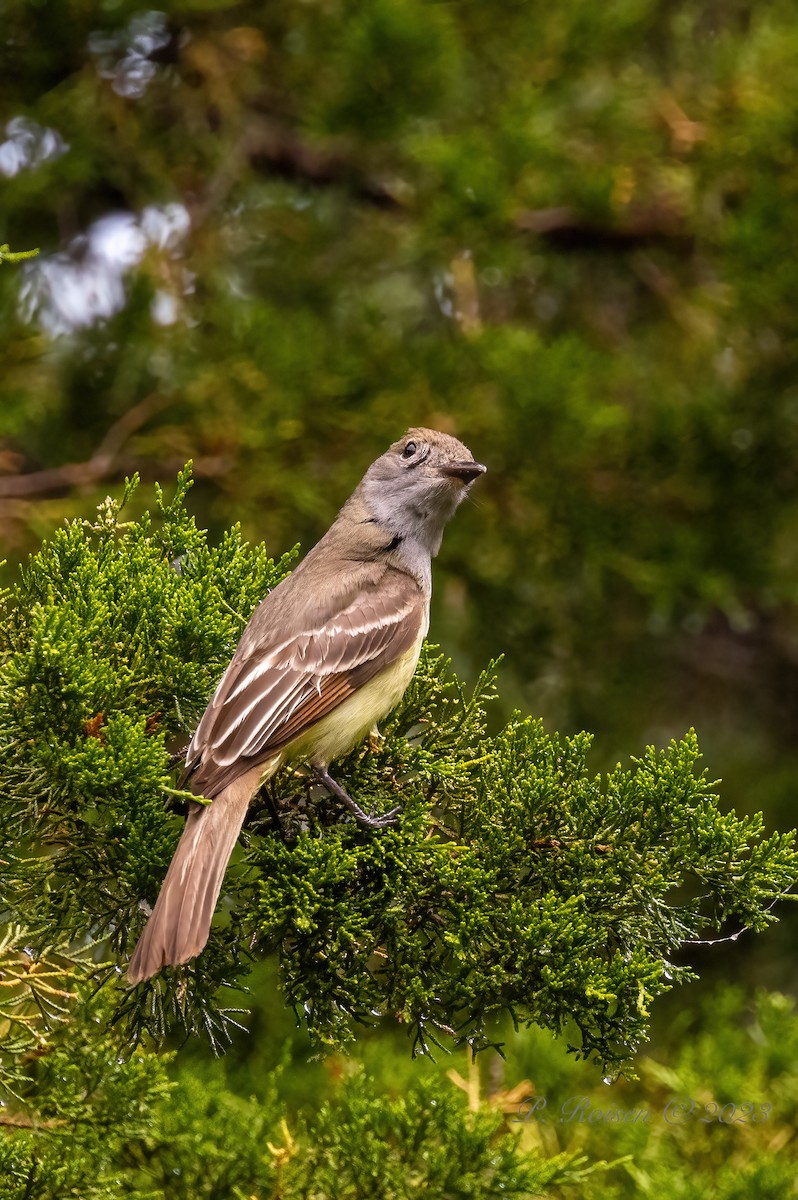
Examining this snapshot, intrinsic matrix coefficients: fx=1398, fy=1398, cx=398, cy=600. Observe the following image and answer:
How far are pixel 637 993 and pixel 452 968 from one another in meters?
0.44

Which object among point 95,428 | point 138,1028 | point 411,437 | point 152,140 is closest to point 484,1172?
point 138,1028

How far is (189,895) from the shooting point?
10.1 ft

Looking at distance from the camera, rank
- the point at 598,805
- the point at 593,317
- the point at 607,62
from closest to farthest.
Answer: the point at 598,805 → the point at 607,62 → the point at 593,317

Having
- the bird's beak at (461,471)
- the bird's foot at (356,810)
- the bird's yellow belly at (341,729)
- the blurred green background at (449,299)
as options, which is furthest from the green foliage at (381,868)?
the blurred green background at (449,299)

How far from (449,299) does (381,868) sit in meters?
4.85

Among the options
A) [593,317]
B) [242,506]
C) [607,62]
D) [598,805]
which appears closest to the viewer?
[598,805]

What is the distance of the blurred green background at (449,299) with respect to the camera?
6.48m

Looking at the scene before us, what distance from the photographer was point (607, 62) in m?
7.33

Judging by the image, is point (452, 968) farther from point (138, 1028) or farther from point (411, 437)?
point (411, 437)

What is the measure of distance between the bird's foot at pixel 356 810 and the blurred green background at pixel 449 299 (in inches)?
99.9

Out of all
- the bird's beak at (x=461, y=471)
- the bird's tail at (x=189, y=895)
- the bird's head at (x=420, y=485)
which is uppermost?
the bird's tail at (x=189, y=895)

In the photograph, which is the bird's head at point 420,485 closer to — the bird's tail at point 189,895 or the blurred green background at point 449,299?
the blurred green background at point 449,299

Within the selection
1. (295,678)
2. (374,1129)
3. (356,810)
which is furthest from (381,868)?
(295,678)

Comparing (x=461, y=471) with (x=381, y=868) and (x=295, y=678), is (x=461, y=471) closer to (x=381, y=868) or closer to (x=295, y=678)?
(x=295, y=678)
